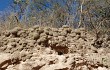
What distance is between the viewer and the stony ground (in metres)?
5.61

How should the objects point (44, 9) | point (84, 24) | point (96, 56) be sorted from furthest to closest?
point (44, 9) < point (84, 24) < point (96, 56)

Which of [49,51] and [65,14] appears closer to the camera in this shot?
[49,51]

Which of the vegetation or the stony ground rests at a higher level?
the vegetation

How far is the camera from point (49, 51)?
235 inches

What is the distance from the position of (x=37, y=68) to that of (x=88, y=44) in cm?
164

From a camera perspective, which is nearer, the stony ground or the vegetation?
the stony ground

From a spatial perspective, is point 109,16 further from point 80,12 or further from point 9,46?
point 9,46

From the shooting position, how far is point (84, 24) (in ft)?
36.4

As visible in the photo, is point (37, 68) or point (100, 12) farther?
point (100, 12)

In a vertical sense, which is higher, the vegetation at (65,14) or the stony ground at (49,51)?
the vegetation at (65,14)

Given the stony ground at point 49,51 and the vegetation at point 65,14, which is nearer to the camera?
the stony ground at point 49,51

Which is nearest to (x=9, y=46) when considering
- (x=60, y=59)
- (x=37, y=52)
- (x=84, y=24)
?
(x=37, y=52)

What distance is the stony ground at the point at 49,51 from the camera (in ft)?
18.4

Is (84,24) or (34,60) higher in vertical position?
(84,24)
